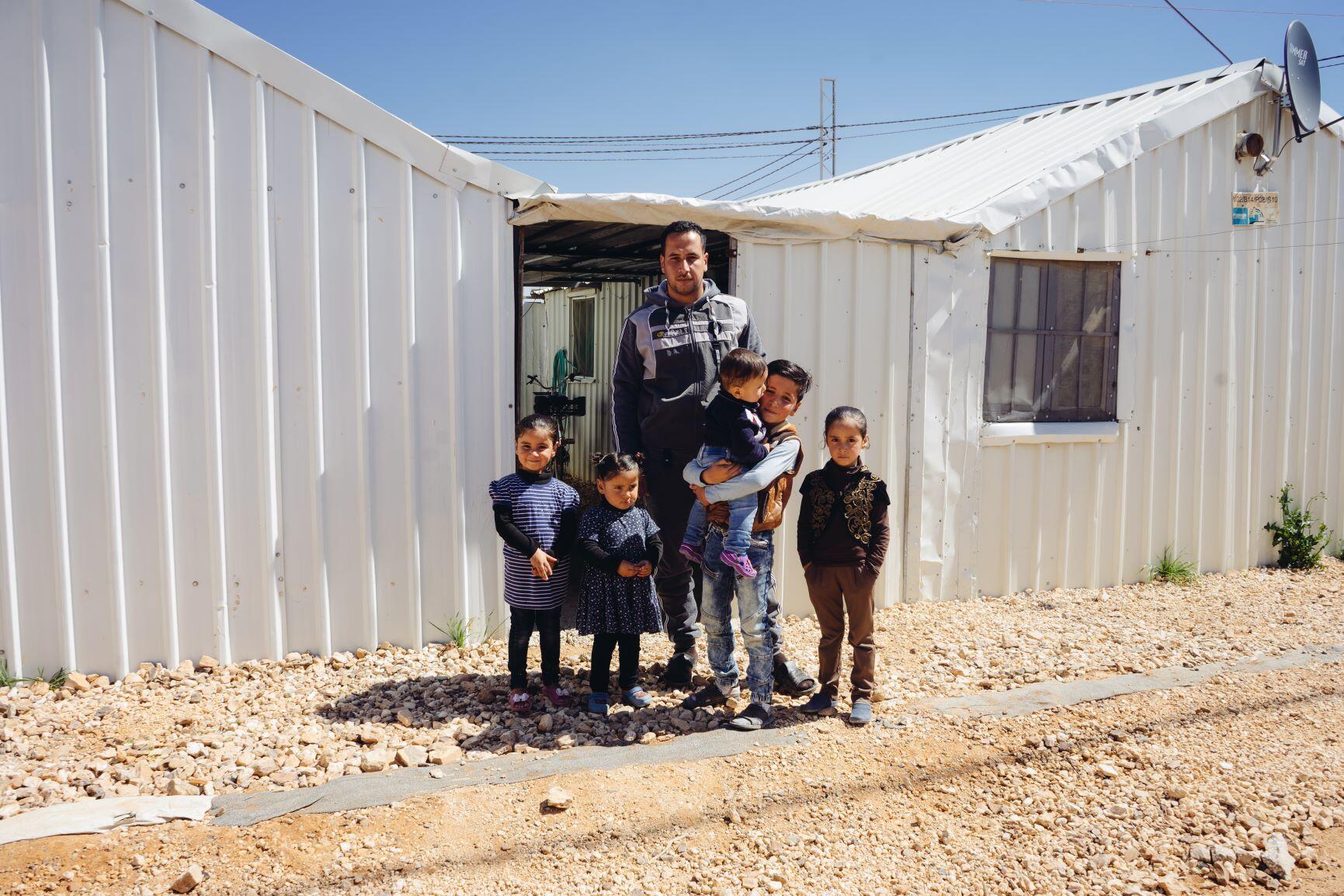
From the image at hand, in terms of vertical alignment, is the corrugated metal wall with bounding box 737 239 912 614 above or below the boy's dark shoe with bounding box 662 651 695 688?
above

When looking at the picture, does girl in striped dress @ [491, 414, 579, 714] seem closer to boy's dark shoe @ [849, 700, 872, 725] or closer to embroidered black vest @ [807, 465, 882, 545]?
embroidered black vest @ [807, 465, 882, 545]

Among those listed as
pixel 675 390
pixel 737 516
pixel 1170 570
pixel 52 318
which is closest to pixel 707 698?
pixel 737 516

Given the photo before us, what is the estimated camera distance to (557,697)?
4262 millimetres

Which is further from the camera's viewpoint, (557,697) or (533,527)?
(557,697)

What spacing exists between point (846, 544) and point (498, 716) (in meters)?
1.73

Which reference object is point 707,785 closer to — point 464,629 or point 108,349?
point 464,629

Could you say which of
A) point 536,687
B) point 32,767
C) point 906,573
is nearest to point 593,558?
point 536,687

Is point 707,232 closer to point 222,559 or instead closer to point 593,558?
point 593,558

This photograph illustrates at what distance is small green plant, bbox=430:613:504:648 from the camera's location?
502cm

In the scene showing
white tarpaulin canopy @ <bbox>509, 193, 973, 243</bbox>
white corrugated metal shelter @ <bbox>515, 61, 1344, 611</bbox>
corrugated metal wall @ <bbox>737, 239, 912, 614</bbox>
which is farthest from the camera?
white corrugated metal shelter @ <bbox>515, 61, 1344, 611</bbox>

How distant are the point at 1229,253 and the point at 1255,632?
9.33 ft

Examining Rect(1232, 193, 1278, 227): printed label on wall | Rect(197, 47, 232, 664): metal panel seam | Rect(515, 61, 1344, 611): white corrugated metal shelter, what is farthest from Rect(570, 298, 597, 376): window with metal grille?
Rect(197, 47, 232, 664): metal panel seam

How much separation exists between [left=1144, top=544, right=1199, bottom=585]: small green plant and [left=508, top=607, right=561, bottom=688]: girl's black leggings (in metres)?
4.63

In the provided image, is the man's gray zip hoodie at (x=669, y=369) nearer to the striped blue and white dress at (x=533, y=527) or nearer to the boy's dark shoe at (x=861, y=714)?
the striped blue and white dress at (x=533, y=527)
